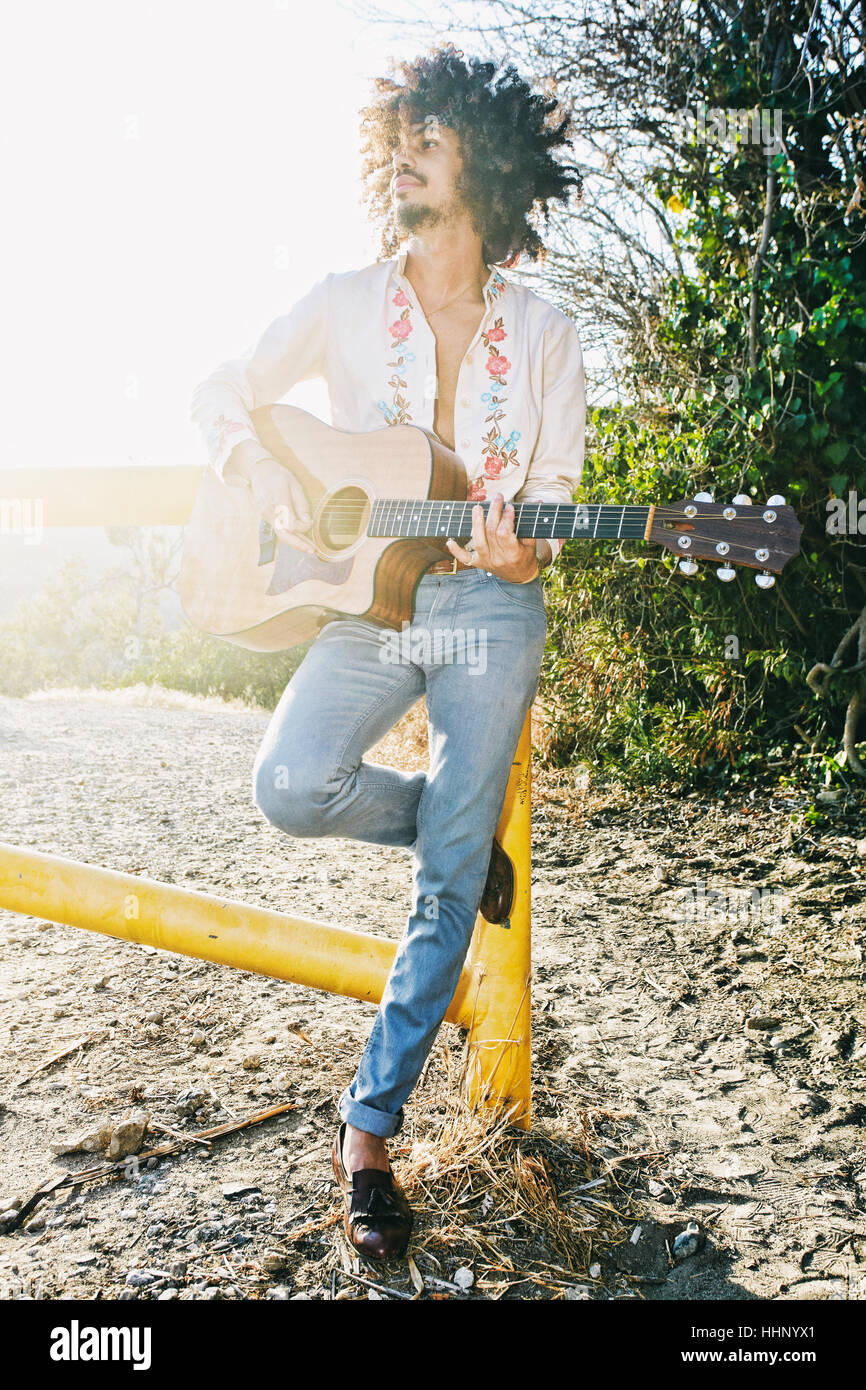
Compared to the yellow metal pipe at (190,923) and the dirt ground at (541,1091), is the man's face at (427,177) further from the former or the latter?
the dirt ground at (541,1091)

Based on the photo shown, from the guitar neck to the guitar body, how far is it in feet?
0.09

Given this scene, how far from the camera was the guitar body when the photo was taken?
2.02 metres

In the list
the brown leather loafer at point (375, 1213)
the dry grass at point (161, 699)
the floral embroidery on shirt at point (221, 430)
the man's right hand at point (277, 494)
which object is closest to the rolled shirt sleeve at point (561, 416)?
the man's right hand at point (277, 494)

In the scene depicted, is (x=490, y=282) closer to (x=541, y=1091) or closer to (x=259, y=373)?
(x=259, y=373)

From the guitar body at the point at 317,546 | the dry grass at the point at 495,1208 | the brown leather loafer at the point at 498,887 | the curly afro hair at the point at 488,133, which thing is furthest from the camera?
the curly afro hair at the point at 488,133

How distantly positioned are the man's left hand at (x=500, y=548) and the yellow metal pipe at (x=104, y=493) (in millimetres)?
866

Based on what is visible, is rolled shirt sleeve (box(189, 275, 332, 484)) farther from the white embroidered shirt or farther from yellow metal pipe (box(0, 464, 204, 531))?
yellow metal pipe (box(0, 464, 204, 531))

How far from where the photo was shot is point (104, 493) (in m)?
2.31

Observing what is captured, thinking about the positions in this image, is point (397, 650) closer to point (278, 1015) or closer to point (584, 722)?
point (278, 1015)

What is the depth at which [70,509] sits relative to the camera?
7.56 feet

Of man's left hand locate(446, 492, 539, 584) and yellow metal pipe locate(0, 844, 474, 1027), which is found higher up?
man's left hand locate(446, 492, 539, 584)

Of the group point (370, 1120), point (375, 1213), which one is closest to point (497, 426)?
→ point (370, 1120)

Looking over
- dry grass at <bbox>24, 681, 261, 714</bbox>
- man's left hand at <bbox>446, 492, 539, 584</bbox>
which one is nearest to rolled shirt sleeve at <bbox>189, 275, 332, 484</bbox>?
man's left hand at <bbox>446, 492, 539, 584</bbox>

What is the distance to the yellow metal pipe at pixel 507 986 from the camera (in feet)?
6.22
